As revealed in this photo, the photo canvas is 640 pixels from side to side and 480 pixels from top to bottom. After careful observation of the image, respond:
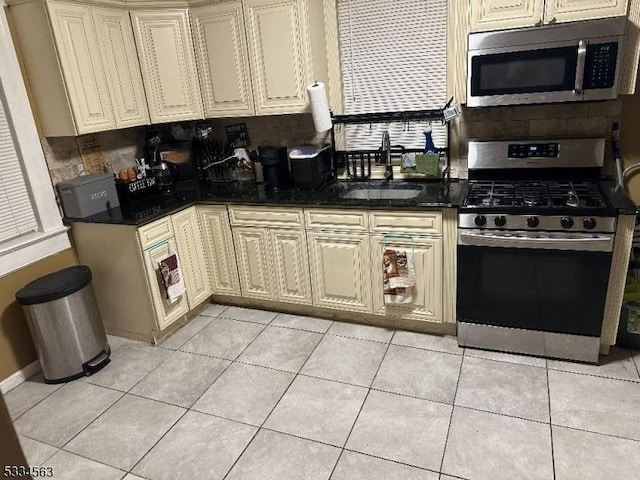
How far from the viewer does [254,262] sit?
10.8ft

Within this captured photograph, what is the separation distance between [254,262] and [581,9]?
2414 mm

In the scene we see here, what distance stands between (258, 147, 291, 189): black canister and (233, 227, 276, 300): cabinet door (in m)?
0.41

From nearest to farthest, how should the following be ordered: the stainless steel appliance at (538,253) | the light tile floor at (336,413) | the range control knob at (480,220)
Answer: the light tile floor at (336,413)
the stainless steel appliance at (538,253)
the range control knob at (480,220)

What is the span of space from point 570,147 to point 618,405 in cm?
143

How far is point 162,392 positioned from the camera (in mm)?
2611

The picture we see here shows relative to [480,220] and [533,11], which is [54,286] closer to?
[480,220]

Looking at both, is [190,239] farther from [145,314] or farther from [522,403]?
[522,403]

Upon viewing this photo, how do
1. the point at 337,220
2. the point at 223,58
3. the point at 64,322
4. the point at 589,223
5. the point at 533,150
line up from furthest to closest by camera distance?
the point at 223,58, the point at 337,220, the point at 533,150, the point at 64,322, the point at 589,223

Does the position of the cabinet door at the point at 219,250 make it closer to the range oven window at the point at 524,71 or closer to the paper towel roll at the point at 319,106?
the paper towel roll at the point at 319,106

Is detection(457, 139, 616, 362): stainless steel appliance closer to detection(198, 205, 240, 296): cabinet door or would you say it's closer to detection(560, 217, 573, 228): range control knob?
detection(560, 217, 573, 228): range control knob

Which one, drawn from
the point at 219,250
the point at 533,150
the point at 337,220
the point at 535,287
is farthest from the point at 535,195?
the point at 219,250

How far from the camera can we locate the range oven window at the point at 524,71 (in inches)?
94.0

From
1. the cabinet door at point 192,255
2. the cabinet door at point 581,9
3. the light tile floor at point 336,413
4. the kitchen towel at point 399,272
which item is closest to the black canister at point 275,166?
the cabinet door at point 192,255

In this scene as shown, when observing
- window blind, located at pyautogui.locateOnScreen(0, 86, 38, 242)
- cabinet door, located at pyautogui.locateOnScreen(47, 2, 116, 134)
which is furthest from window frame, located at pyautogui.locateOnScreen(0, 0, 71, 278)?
cabinet door, located at pyautogui.locateOnScreen(47, 2, 116, 134)
